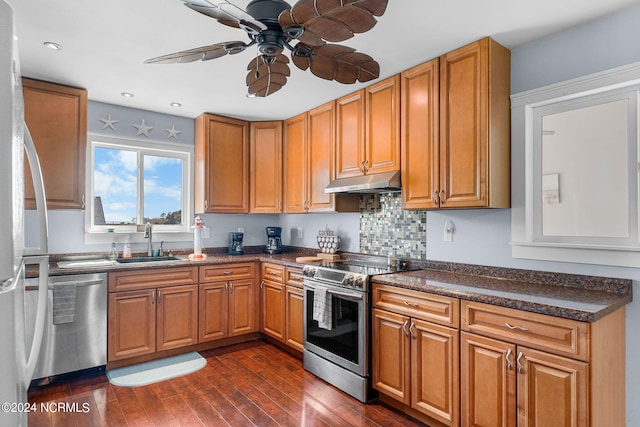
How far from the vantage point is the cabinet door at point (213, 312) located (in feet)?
11.9

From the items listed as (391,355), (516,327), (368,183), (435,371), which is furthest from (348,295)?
(516,327)

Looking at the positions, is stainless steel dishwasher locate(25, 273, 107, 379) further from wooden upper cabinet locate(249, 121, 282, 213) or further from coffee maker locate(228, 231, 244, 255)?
wooden upper cabinet locate(249, 121, 282, 213)

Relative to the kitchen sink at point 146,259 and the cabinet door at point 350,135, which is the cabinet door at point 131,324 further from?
the cabinet door at point 350,135

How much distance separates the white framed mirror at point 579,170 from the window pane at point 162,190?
343cm

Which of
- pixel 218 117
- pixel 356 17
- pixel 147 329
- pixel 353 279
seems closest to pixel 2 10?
pixel 356 17

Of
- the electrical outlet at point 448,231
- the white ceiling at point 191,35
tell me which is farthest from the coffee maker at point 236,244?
the electrical outlet at point 448,231

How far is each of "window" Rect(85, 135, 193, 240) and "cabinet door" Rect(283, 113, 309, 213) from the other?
1.13 m


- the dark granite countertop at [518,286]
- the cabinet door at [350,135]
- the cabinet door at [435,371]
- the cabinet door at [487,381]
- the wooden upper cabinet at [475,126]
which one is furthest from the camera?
the cabinet door at [350,135]

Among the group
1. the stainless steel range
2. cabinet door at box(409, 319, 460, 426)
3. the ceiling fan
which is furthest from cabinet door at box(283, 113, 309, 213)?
cabinet door at box(409, 319, 460, 426)

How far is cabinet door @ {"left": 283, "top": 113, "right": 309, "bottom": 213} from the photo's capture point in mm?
3971

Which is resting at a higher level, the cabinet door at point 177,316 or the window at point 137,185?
the window at point 137,185

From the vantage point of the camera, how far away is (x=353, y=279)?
8.98 ft

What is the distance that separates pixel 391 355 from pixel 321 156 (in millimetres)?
2018

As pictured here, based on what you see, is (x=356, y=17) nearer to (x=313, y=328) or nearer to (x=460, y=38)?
(x=460, y=38)
